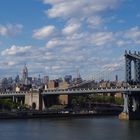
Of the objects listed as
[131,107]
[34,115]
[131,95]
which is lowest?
[34,115]

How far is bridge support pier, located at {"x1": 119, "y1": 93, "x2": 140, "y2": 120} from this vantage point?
88.1 meters

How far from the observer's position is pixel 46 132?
61875 millimetres

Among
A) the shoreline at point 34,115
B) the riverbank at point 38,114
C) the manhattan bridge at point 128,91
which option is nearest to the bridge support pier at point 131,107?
the manhattan bridge at point 128,91

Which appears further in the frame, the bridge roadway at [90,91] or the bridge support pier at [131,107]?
the bridge roadway at [90,91]

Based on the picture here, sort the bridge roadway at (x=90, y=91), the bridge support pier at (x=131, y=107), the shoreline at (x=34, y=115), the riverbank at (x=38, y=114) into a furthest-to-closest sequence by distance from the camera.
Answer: the riverbank at (x=38, y=114) < the shoreline at (x=34, y=115) < the bridge roadway at (x=90, y=91) < the bridge support pier at (x=131, y=107)

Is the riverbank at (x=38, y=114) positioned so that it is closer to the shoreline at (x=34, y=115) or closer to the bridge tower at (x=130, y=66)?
the shoreline at (x=34, y=115)

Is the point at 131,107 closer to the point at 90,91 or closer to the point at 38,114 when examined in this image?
the point at 90,91

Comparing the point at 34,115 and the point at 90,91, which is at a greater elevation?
the point at 90,91

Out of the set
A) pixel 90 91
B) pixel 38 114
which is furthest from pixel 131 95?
pixel 38 114

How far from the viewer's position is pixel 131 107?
90.8 metres

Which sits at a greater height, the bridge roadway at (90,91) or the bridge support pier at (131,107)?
the bridge roadway at (90,91)

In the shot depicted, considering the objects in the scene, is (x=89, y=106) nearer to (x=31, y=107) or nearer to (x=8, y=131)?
(x=31, y=107)

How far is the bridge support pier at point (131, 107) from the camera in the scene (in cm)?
8806

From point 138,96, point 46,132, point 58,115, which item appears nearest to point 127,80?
point 138,96
